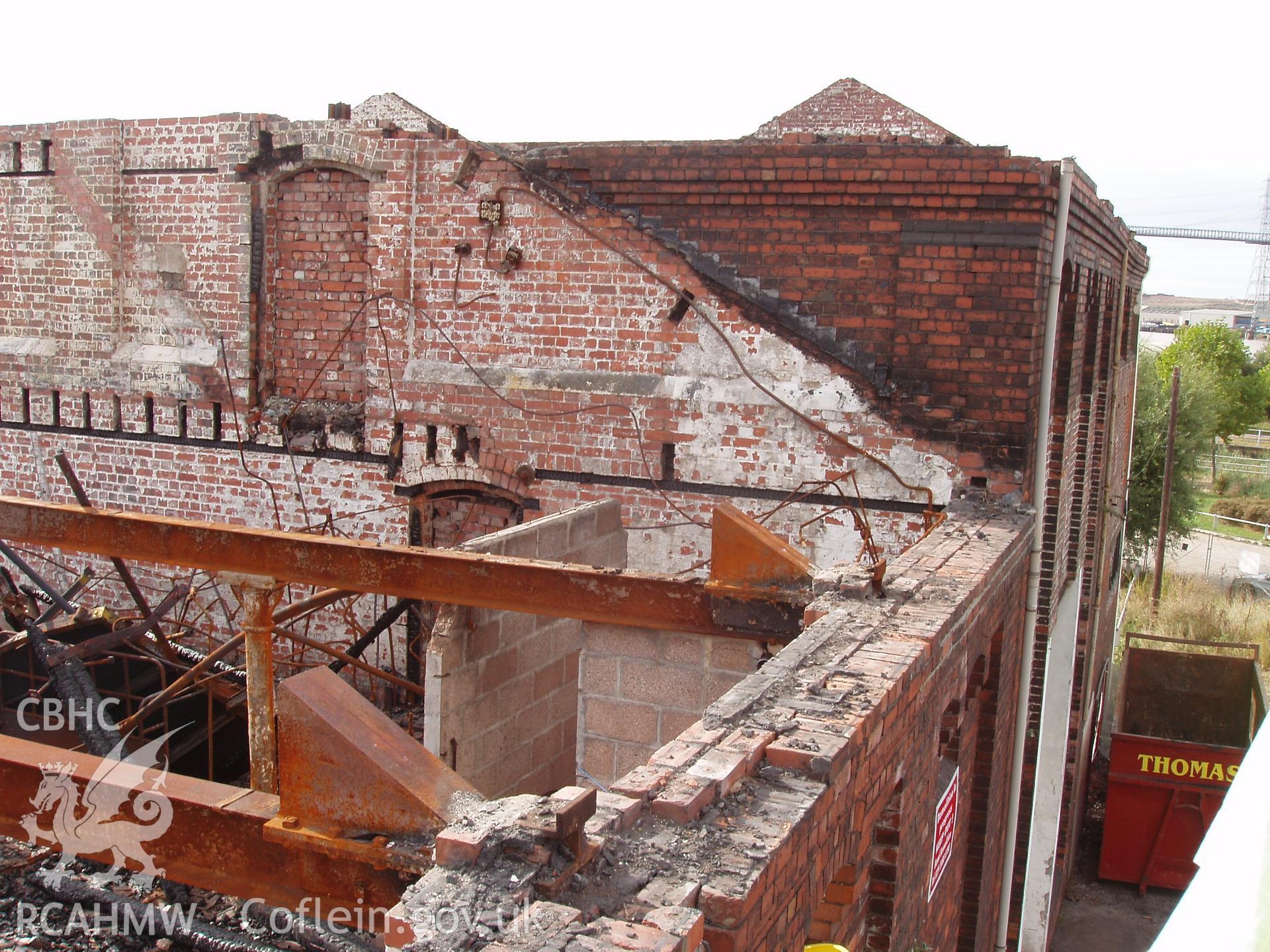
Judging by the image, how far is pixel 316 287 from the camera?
908 centimetres

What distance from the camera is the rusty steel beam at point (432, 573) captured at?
5.10 metres

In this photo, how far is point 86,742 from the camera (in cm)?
699

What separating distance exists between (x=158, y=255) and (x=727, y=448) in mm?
5413

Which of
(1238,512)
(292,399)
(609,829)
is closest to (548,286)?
(292,399)

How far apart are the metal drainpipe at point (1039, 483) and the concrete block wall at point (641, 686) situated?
2335mm

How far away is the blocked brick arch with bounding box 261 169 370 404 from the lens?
8.91m

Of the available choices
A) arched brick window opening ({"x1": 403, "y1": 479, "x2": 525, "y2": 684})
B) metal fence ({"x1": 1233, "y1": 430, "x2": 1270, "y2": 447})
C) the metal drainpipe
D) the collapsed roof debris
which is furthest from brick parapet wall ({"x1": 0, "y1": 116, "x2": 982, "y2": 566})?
metal fence ({"x1": 1233, "y1": 430, "x2": 1270, "y2": 447})

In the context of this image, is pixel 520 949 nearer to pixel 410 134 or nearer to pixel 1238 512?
pixel 410 134

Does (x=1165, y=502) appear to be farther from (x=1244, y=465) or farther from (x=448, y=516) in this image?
(x=1244, y=465)

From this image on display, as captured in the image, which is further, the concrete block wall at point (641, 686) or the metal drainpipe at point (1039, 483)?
the metal drainpipe at point (1039, 483)

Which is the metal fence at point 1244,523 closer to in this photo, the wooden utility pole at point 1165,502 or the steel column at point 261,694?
the wooden utility pole at point 1165,502
